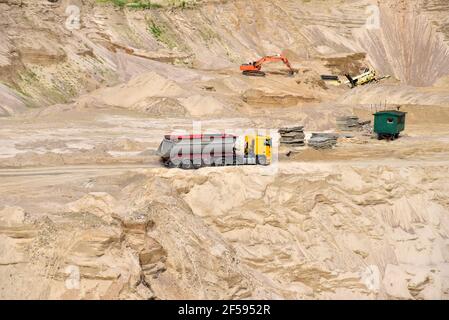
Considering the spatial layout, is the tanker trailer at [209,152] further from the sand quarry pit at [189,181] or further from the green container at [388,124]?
the green container at [388,124]

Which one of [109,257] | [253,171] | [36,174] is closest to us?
[109,257]

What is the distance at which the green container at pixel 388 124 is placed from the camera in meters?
30.9

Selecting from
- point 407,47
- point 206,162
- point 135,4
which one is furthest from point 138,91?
point 407,47

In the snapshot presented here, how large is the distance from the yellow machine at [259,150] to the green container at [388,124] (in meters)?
8.04

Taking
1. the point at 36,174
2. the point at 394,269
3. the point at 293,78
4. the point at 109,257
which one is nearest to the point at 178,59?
the point at 293,78

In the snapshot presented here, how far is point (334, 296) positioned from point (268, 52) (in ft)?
137

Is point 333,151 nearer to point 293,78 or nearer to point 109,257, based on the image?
point 109,257

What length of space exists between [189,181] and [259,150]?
3775 millimetres

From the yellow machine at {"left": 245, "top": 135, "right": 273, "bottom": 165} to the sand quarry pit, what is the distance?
2.72 feet

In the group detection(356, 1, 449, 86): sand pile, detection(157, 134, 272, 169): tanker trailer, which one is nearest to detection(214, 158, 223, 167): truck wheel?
detection(157, 134, 272, 169): tanker trailer

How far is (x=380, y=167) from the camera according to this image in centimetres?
2427

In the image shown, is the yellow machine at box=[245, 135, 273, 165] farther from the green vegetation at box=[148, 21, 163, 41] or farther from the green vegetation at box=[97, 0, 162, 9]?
the green vegetation at box=[97, 0, 162, 9]

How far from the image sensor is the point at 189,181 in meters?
22.6

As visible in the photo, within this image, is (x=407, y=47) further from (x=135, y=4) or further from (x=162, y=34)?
(x=135, y=4)
